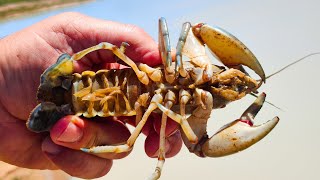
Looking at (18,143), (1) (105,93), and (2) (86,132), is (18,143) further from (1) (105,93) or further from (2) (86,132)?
(1) (105,93)

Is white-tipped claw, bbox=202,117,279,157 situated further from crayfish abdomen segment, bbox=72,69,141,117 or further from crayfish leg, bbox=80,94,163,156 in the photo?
crayfish abdomen segment, bbox=72,69,141,117

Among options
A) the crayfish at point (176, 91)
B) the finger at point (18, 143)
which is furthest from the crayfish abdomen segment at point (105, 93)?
the finger at point (18, 143)

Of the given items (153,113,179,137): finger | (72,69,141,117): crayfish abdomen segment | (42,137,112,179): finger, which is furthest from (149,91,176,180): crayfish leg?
(42,137,112,179): finger

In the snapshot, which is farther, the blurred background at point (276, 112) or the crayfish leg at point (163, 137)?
the blurred background at point (276, 112)

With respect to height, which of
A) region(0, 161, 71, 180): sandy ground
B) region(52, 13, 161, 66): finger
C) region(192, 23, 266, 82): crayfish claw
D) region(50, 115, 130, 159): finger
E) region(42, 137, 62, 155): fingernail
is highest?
region(192, 23, 266, 82): crayfish claw

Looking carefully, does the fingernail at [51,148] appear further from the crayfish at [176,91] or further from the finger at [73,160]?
the crayfish at [176,91]

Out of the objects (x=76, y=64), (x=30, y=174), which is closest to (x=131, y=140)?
(x=76, y=64)

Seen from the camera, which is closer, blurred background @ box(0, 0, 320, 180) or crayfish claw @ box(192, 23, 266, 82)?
crayfish claw @ box(192, 23, 266, 82)
